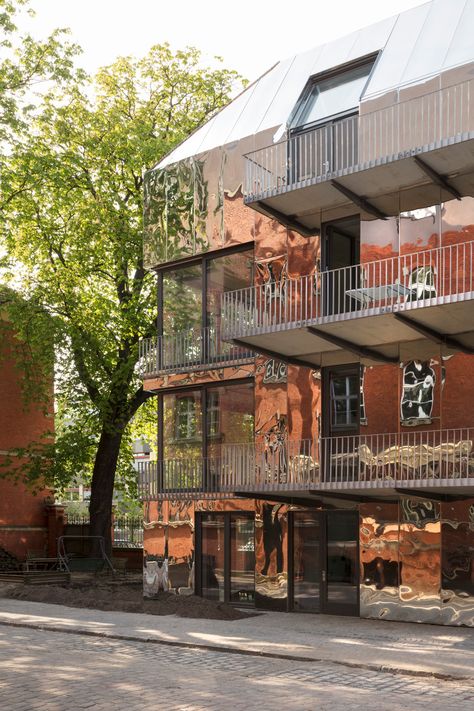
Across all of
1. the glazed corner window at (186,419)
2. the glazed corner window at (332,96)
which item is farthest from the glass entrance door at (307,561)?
the glazed corner window at (332,96)

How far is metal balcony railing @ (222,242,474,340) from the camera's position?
17.3 m

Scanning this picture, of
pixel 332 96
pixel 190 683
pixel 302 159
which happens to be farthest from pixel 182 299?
pixel 190 683

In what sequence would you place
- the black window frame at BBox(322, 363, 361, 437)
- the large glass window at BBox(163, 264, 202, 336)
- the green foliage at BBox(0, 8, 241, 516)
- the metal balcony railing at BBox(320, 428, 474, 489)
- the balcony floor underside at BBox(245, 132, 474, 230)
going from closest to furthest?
the metal balcony railing at BBox(320, 428, 474, 489) → the balcony floor underside at BBox(245, 132, 474, 230) → the black window frame at BBox(322, 363, 361, 437) → the large glass window at BBox(163, 264, 202, 336) → the green foliage at BBox(0, 8, 241, 516)

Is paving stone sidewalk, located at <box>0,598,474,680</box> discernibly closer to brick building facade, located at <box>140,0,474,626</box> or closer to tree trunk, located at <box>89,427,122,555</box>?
brick building facade, located at <box>140,0,474,626</box>

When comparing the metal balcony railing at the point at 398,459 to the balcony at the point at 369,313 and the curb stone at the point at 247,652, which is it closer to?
the balcony at the point at 369,313

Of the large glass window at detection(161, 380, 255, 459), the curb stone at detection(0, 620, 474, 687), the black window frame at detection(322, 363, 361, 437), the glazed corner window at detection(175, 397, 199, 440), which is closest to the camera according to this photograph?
the curb stone at detection(0, 620, 474, 687)

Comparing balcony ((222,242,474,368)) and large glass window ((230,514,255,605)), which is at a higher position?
balcony ((222,242,474,368))

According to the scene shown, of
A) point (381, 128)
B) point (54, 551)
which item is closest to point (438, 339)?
point (381, 128)

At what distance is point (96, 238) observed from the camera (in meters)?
30.6

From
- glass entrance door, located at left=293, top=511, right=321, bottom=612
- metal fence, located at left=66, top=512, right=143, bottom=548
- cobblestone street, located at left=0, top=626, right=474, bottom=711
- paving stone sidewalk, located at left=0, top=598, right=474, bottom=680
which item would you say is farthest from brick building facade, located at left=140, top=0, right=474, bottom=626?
metal fence, located at left=66, top=512, right=143, bottom=548

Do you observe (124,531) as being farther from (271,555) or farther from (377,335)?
(377,335)

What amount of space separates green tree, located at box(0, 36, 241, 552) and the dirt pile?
646 centimetres

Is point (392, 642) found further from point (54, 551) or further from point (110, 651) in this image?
point (54, 551)

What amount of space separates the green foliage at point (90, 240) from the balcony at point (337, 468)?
28.4 ft
